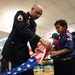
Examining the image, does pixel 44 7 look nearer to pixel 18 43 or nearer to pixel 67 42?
pixel 67 42

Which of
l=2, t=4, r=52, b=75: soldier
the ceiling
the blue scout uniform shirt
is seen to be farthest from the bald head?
the ceiling

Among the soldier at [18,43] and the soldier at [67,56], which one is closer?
the soldier at [18,43]

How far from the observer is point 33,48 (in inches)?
62.9

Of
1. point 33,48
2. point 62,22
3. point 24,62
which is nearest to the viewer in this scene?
point 24,62

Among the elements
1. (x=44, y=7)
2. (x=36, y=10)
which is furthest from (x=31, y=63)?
(x=44, y=7)

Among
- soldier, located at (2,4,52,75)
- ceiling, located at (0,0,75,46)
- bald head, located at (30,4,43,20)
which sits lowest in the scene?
soldier, located at (2,4,52,75)

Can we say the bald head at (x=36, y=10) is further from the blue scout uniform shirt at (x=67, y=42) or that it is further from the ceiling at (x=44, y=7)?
the ceiling at (x=44, y=7)

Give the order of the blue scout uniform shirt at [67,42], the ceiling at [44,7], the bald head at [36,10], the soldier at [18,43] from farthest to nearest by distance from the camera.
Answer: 1. the ceiling at [44,7]
2. the blue scout uniform shirt at [67,42]
3. the bald head at [36,10]
4. the soldier at [18,43]

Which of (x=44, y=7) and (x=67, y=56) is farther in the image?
(x=44, y=7)

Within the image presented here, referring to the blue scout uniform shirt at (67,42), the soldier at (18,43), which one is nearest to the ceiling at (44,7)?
the blue scout uniform shirt at (67,42)

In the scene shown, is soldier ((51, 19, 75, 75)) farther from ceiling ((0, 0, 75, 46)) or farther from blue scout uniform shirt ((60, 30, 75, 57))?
ceiling ((0, 0, 75, 46))

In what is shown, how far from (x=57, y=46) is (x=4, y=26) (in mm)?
4269

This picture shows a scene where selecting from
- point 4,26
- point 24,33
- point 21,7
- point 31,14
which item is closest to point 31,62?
point 24,33

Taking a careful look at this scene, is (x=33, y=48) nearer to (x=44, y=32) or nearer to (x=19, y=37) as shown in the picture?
(x=19, y=37)
